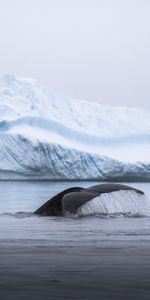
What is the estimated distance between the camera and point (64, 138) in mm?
65125

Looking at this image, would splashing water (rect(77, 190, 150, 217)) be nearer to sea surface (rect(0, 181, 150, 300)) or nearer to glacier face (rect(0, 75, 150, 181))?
sea surface (rect(0, 181, 150, 300))

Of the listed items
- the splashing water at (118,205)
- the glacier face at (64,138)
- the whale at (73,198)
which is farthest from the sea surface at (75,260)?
the glacier face at (64,138)

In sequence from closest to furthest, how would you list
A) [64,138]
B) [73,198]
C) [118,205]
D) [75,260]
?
[75,260] → [73,198] → [118,205] → [64,138]

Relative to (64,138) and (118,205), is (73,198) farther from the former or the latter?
(64,138)

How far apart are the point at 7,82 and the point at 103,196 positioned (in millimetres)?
62041

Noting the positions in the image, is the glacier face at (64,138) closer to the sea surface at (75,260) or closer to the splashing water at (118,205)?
the splashing water at (118,205)

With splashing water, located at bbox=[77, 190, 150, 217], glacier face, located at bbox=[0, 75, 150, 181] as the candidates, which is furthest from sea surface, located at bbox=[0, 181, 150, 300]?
glacier face, located at bbox=[0, 75, 150, 181]

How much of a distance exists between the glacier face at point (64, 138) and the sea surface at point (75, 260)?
49701 millimetres

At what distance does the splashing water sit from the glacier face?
4644 cm

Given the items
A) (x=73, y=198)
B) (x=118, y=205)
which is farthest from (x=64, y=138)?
(x=73, y=198)

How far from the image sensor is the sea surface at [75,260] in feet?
15.1

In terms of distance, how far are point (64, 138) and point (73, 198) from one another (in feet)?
175

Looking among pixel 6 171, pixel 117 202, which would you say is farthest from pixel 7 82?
pixel 117 202

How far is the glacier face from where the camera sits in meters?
61.2
